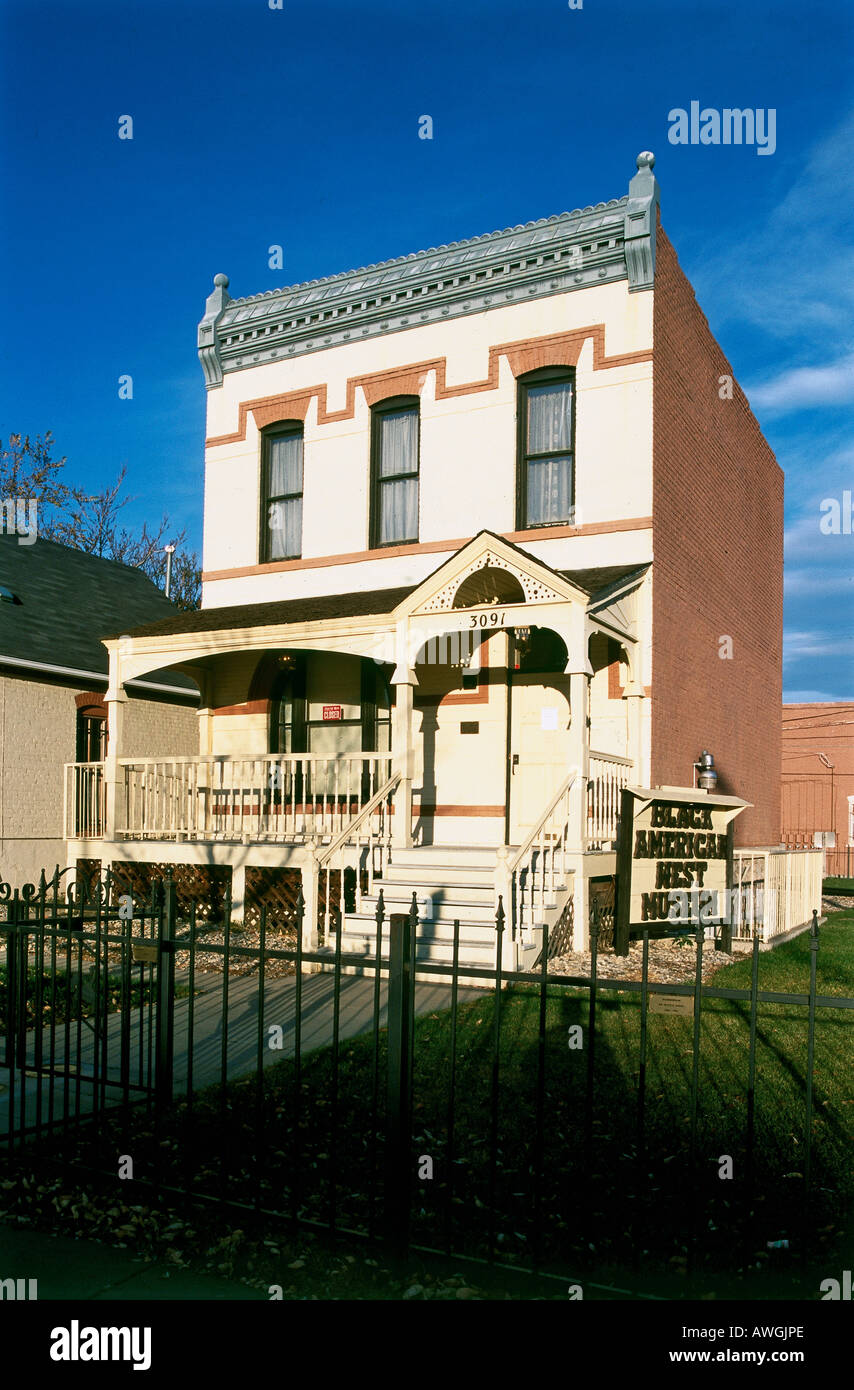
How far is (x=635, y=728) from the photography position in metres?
13.7

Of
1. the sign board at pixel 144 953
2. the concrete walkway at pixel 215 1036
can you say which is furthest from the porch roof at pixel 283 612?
the sign board at pixel 144 953

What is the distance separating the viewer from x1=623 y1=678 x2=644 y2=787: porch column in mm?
13609

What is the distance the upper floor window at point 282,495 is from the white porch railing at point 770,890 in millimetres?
7975

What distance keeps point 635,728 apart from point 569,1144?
8.13 m

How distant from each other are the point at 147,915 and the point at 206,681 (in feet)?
38.0

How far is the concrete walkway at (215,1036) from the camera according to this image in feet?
23.3

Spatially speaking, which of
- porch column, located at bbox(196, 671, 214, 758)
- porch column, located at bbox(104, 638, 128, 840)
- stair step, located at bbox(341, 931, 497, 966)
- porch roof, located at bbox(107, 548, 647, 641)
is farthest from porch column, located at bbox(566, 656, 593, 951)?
porch column, located at bbox(196, 671, 214, 758)

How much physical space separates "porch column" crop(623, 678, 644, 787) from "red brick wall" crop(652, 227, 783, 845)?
247mm

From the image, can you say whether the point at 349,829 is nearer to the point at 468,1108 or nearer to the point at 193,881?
the point at 193,881

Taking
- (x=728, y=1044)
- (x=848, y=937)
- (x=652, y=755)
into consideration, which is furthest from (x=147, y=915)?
(x=848, y=937)

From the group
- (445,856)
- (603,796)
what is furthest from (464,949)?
(603,796)

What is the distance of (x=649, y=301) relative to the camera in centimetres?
1412

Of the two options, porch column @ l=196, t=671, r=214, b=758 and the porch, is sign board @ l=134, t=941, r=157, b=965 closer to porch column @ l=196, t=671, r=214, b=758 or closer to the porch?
the porch
